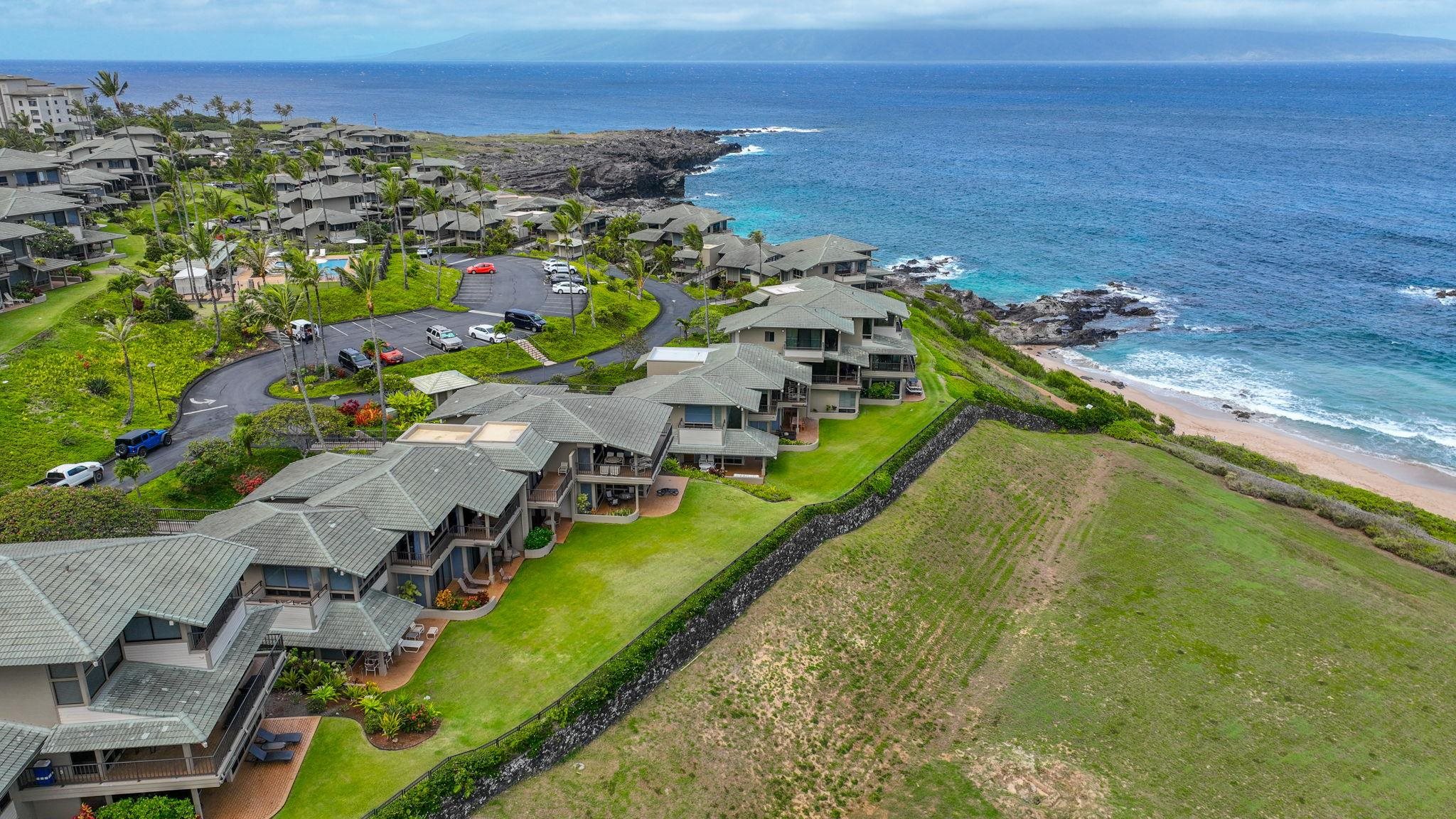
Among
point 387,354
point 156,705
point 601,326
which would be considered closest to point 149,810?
point 156,705

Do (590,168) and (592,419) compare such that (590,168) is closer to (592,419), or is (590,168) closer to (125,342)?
(125,342)

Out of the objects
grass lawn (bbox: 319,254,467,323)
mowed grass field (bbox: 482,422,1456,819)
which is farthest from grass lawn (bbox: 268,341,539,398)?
mowed grass field (bbox: 482,422,1456,819)

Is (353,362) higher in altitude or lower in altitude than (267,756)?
higher

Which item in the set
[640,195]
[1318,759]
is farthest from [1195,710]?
[640,195]

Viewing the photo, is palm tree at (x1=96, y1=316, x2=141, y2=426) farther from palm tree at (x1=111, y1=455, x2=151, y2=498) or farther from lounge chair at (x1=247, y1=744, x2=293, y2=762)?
lounge chair at (x1=247, y1=744, x2=293, y2=762)

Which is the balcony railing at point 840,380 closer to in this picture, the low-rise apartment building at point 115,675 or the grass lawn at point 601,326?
the grass lawn at point 601,326

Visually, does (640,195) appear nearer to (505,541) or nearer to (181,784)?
(505,541)
